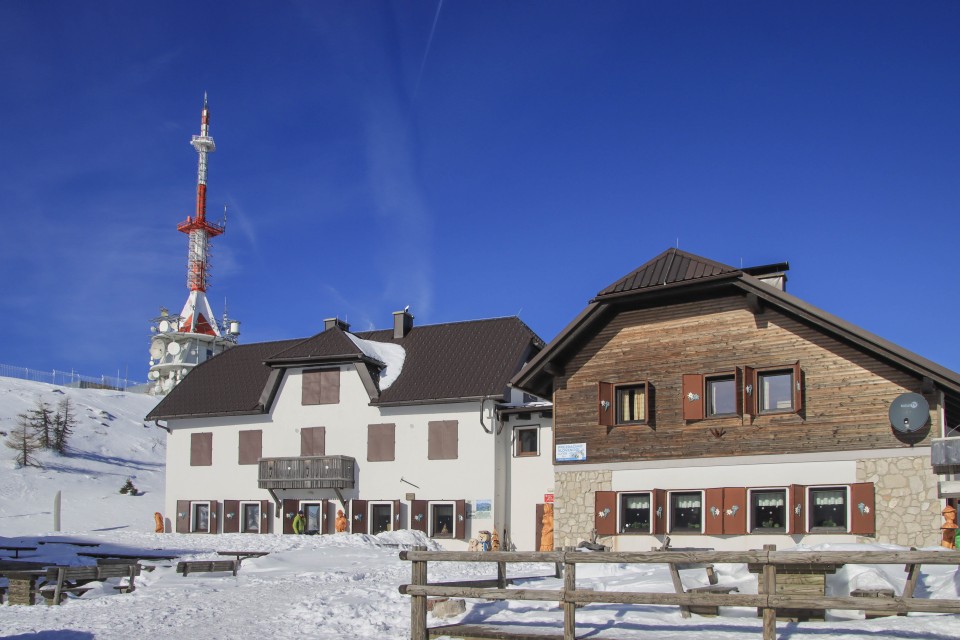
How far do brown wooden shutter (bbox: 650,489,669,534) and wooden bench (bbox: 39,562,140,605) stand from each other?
1145 centimetres

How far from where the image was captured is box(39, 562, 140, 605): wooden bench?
1680 cm

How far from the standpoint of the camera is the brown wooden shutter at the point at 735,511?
21.8 meters

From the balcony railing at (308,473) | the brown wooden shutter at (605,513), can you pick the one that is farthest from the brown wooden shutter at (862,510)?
the balcony railing at (308,473)

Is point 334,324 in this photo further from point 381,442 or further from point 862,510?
point 862,510

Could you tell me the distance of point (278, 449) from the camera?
3594 cm

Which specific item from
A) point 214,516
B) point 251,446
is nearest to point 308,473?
point 251,446

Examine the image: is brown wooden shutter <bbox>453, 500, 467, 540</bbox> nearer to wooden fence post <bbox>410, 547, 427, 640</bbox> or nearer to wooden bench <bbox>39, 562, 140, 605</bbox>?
wooden bench <bbox>39, 562, 140, 605</bbox>

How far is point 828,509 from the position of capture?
21016 millimetres

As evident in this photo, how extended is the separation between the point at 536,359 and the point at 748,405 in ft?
17.1

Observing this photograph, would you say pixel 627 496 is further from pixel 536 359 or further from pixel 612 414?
pixel 536 359

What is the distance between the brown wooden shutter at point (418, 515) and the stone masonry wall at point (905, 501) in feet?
52.4

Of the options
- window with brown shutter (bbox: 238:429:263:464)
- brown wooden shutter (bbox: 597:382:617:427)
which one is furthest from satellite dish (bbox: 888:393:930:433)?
window with brown shutter (bbox: 238:429:263:464)

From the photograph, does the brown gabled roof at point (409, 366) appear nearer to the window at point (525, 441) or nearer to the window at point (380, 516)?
the window at point (525, 441)

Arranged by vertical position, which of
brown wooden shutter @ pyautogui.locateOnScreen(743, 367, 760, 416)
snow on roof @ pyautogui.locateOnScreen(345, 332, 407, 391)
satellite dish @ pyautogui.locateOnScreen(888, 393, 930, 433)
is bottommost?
satellite dish @ pyautogui.locateOnScreen(888, 393, 930, 433)
